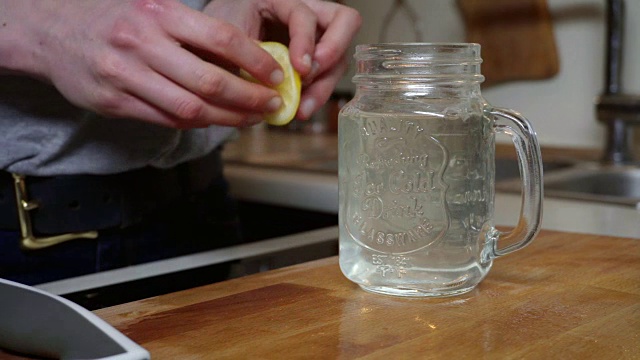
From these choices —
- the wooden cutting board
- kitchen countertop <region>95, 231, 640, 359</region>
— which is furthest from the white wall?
kitchen countertop <region>95, 231, 640, 359</region>

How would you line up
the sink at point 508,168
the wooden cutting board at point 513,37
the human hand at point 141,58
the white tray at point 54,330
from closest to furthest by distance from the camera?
the white tray at point 54,330
the human hand at point 141,58
the sink at point 508,168
the wooden cutting board at point 513,37

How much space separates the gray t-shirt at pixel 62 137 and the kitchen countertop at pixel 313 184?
0.50 meters

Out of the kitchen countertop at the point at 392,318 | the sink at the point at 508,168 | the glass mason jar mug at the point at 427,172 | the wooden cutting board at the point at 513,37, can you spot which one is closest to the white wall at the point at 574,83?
the wooden cutting board at the point at 513,37

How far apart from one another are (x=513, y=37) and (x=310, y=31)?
4.15ft

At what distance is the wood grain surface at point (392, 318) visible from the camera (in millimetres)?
551

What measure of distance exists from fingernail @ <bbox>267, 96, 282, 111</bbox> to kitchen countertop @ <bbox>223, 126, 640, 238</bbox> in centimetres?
51

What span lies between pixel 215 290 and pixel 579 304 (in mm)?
302

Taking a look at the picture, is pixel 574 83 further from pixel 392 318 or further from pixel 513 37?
pixel 392 318

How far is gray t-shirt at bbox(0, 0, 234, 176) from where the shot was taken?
0.86m

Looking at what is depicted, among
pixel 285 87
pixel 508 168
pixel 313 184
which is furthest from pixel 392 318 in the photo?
pixel 508 168

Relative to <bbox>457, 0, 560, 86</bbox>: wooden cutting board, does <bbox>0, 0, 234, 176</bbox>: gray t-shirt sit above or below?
above

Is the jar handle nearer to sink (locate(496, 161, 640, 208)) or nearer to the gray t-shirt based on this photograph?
the gray t-shirt

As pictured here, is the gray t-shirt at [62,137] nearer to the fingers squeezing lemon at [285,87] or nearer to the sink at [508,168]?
the fingers squeezing lemon at [285,87]

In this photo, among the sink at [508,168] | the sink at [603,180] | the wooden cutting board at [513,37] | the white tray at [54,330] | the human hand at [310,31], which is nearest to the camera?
the white tray at [54,330]
